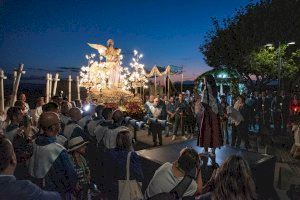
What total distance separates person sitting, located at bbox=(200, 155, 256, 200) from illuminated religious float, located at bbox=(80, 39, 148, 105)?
11.8 metres

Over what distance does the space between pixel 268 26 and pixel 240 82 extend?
5.97m

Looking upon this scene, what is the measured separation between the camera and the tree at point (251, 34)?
23.8 meters

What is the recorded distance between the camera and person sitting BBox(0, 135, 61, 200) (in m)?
2.35

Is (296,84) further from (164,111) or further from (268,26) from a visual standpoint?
(164,111)

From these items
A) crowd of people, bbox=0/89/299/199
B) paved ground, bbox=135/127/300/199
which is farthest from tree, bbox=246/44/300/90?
crowd of people, bbox=0/89/299/199

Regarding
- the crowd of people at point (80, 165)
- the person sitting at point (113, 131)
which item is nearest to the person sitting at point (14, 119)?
the crowd of people at point (80, 165)

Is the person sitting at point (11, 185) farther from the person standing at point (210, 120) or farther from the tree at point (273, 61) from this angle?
the tree at point (273, 61)

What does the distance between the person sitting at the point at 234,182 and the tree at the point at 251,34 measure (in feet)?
77.2

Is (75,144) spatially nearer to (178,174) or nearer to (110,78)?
(178,174)

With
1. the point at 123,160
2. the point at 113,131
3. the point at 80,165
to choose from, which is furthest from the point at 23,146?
the point at 113,131

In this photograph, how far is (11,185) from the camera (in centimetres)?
238

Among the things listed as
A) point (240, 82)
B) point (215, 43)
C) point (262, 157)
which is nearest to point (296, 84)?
point (240, 82)

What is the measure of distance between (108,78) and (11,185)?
13433 mm

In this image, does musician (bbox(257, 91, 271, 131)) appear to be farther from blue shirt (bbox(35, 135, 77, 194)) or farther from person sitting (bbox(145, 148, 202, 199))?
blue shirt (bbox(35, 135, 77, 194))
